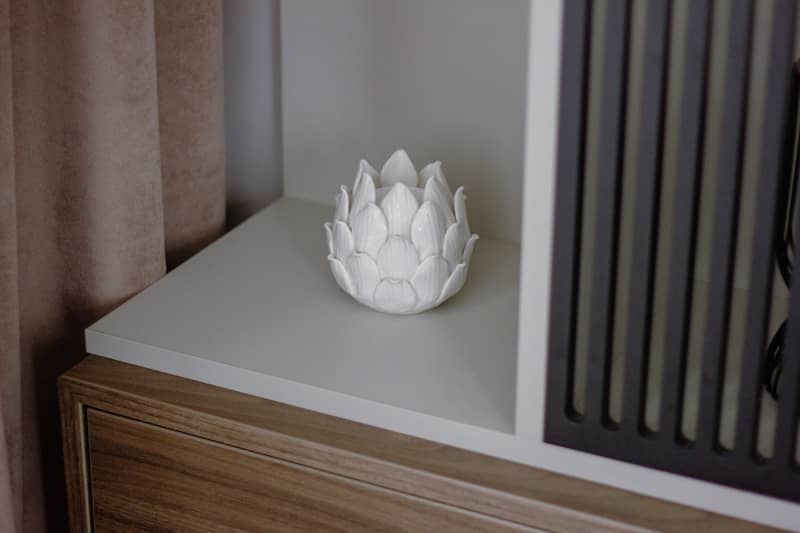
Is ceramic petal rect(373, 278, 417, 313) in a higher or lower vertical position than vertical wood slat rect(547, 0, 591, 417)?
lower

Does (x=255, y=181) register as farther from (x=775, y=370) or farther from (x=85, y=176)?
(x=775, y=370)

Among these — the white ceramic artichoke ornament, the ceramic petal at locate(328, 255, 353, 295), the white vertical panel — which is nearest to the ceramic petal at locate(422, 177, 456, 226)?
the white ceramic artichoke ornament

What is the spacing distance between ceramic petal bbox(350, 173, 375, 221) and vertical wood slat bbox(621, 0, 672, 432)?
318 mm

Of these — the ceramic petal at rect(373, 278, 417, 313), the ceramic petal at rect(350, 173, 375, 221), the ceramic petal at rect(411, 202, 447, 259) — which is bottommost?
the ceramic petal at rect(373, 278, 417, 313)

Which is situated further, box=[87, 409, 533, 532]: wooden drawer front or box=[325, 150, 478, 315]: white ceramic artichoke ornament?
box=[325, 150, 478, 315]: white ceramic artichoke ornament

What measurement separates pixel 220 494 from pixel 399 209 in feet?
0.99

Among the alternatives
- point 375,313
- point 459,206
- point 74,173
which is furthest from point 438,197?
point 74,173

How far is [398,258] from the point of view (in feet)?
3.39

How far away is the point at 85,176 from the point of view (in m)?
1.10

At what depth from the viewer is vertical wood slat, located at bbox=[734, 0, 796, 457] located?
719 mm

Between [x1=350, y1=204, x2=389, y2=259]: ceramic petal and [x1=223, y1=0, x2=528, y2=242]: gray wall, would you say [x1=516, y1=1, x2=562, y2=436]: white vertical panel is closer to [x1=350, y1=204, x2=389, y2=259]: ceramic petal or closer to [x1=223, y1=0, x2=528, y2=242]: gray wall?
[x1=350, y1=204, x2=389, y2=259]: ceramic petal

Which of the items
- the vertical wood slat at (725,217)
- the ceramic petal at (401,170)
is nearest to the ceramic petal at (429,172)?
the ceramic petal at (401,170)

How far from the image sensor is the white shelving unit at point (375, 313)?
0.83 meters

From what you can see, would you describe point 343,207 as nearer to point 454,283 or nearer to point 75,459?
point 454,283
